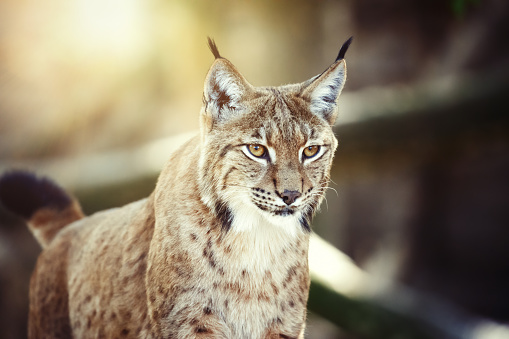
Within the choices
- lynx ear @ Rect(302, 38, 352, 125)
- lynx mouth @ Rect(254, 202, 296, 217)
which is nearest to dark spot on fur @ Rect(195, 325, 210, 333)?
lynx mouth @ Rect(254, 202, 296, 217)

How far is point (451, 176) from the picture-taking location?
769 cm

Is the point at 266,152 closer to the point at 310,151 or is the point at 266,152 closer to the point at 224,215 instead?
the point at 310,151

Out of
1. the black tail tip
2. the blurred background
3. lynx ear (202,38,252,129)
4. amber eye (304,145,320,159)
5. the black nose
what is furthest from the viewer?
the blurred background

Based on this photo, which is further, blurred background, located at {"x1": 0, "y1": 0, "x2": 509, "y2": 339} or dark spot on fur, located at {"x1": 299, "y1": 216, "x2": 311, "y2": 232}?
blurred background, located at {"x1": 0, "y1": 0, "x2": 509, "y2": 339}

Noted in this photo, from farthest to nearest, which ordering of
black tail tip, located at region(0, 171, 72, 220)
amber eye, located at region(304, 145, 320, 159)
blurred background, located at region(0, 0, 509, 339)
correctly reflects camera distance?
1. blurred background, located at region(0, 0, 509, 339)
2. black tail tip, located at region(0, 171, 72, 220)
3. amber eye, located at region(304, 145, 320, 159)

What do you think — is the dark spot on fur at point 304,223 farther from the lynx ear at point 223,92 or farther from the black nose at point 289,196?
the lynx ear at point 223,92

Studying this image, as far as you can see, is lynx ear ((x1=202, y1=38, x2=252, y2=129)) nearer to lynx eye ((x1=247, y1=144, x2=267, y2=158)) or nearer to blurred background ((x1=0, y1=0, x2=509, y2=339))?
lynx eye ((x1=247, y1=144, x2=267, y2=158))

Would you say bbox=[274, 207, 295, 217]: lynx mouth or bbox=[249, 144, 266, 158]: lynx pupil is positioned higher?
bbox=[249, 144, 266, 158]: lynx pupil

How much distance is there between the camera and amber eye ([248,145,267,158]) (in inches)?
81.7

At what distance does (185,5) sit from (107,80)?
1.12 m

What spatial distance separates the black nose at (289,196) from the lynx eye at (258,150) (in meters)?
0.18

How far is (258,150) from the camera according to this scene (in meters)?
2.08

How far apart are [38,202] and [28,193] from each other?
61 millimetres

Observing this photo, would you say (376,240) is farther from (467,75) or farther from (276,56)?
(276,56)
